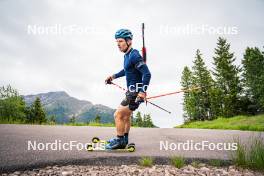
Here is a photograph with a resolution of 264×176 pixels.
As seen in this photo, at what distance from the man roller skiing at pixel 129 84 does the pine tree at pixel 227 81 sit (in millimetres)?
40282

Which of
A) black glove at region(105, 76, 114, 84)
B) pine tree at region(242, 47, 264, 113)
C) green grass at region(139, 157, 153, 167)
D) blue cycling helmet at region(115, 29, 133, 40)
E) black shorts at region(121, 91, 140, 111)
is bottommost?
green grass at region(139, 157, 153, 167)

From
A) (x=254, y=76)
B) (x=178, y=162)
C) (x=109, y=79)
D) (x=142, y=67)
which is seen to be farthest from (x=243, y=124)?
(x=254, y=76)

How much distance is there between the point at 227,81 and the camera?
43281mm

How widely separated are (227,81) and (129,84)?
41125 mm

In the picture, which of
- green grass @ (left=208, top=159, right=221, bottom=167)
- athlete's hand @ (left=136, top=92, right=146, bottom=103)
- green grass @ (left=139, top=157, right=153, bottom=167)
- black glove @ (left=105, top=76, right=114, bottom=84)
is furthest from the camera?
black glove @ (left=105, top=76, right=114, bottom=84)

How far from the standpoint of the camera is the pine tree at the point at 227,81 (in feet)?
146

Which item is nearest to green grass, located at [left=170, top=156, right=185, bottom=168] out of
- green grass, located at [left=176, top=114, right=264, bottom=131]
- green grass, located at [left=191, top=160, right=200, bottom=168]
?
green grass, located at [left=191, top=160, right=200, bottom=168]

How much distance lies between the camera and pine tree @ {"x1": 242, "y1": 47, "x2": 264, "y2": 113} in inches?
1876

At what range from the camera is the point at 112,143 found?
195 inches

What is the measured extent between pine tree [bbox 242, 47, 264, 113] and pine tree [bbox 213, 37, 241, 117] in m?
3.29

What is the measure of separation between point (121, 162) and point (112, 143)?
91 cm

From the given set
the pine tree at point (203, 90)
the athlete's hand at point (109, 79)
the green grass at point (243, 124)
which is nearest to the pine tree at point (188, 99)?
the pine tree at point (203, 90)

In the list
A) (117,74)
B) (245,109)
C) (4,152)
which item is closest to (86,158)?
(4,152)

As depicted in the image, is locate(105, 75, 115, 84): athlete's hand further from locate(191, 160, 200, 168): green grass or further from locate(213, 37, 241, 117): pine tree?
locate(213, 37, 241, 117): pine tree
